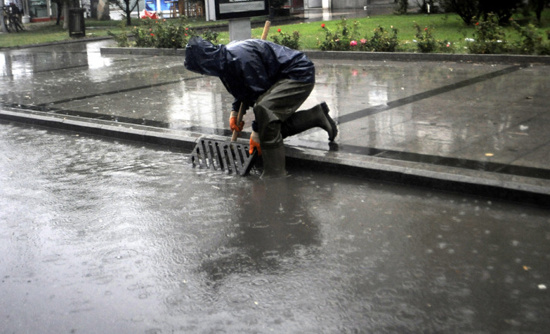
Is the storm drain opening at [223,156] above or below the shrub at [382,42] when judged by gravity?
below

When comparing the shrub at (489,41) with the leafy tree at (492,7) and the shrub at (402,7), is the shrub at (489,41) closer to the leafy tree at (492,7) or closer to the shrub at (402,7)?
the leafy tree at (492,7)

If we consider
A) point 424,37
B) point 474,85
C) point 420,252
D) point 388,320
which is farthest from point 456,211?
point 424,37

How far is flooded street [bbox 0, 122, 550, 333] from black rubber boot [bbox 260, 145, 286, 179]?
16cm

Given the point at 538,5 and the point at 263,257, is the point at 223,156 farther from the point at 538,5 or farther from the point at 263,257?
the point at 538,5

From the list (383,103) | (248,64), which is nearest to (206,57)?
(248,64)

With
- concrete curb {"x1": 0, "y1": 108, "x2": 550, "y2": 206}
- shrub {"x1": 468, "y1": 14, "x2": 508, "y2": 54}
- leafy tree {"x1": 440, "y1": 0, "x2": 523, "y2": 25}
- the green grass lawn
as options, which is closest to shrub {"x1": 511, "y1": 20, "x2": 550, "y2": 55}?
shrub {"x1": 468, "y1": 14, "x2": 508, "y2": 54}

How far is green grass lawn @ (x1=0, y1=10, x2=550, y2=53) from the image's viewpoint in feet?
55.1

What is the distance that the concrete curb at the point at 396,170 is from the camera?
230 inches

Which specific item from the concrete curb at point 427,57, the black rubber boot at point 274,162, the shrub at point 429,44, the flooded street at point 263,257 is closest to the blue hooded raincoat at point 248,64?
the black rubber boot at point 274,162

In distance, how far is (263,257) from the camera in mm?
4945

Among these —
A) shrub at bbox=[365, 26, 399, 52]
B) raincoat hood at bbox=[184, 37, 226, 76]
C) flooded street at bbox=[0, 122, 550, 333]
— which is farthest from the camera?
shrub at bbox=[365, 26, 399, 52]

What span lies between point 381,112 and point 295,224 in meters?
3.95

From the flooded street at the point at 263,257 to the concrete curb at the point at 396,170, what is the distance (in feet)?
0.39

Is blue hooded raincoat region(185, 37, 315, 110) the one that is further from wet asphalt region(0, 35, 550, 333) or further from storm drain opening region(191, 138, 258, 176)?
wet asphalt region(0, 35, 550, 333)
